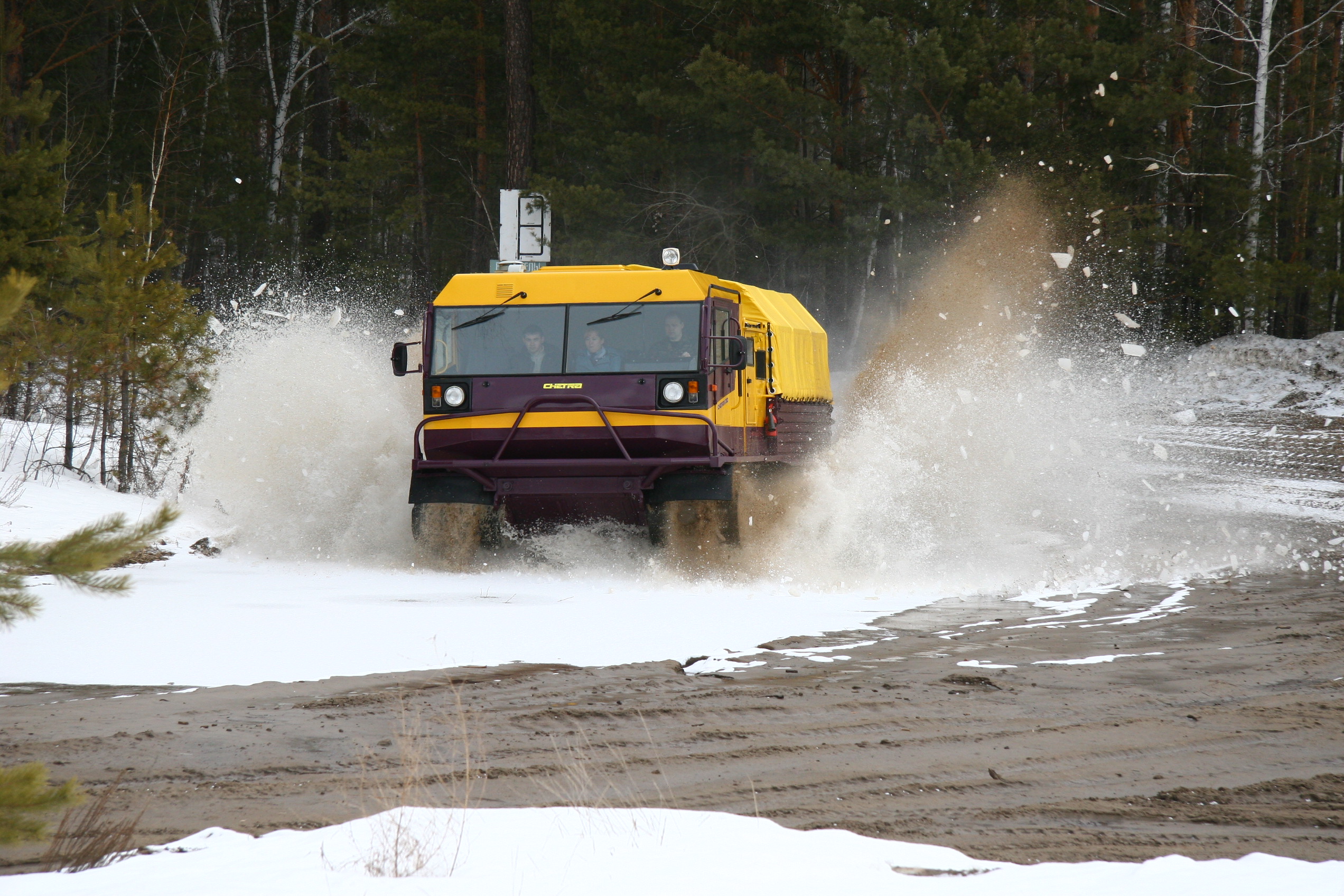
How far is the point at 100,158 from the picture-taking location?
33.6 meters

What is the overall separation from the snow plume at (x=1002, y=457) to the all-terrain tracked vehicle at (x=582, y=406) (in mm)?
1455

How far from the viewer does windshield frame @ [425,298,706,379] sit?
35.4ft

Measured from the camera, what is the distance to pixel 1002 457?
17.3 metres

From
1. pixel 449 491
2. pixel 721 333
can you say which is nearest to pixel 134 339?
pixel 449 491

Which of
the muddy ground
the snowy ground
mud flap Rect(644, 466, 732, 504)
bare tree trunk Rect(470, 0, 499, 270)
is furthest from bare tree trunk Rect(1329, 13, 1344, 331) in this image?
the muddy ground

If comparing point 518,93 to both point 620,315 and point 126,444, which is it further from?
point 620,315

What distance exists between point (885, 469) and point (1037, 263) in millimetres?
12229

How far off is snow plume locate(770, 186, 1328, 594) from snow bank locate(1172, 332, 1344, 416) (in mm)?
1127

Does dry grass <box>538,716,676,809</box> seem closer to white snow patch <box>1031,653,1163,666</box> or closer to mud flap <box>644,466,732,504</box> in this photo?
white snow patch <box>1031,653,1163,666</box>

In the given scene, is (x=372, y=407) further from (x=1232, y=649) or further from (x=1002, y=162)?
(x=1002, y=162)

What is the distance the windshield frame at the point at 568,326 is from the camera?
10.8 meters

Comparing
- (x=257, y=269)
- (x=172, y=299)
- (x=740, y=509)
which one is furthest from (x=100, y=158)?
(x=740, y=509)

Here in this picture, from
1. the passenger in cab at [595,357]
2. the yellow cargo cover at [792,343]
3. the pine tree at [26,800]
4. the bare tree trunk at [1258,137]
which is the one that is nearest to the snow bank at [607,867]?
the pine tree at [26,800]

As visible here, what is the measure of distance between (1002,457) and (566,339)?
8.51 m
